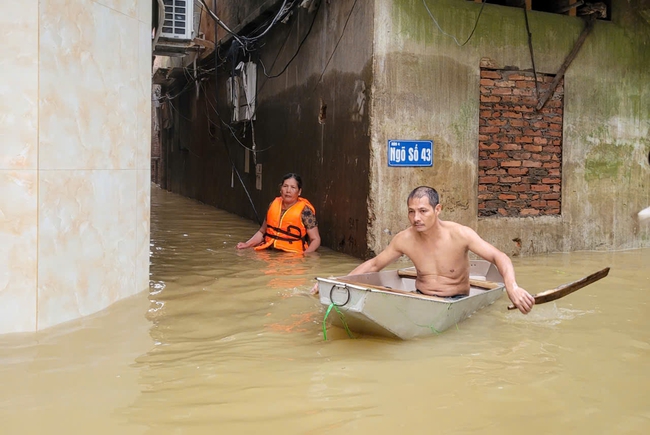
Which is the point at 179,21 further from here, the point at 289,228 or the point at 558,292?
the point at 558,292

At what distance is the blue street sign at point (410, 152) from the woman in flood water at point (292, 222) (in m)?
1.44

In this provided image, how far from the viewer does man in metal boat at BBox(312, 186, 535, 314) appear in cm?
550

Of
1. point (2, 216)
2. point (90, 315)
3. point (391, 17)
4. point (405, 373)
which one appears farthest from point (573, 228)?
point (2, 216)

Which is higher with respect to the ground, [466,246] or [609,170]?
[609,170]

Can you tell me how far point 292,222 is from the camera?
9273 millimetres

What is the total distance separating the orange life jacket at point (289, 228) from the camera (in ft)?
30.4

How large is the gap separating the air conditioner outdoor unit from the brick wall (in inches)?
220

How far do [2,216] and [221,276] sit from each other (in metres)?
3.00

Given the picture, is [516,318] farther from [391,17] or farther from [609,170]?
[609,170]

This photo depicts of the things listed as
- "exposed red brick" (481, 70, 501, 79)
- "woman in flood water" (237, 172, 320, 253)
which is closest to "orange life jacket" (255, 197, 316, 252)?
"woman in flood water" (237, 172, 320, 253)

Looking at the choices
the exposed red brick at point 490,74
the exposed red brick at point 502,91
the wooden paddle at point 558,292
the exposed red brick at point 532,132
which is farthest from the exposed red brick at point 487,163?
the wooden paddle at point 558,292

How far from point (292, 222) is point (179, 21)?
499 centimetres

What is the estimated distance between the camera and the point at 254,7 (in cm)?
1274

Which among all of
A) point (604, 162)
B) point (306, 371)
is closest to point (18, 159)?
point (306, 371)
